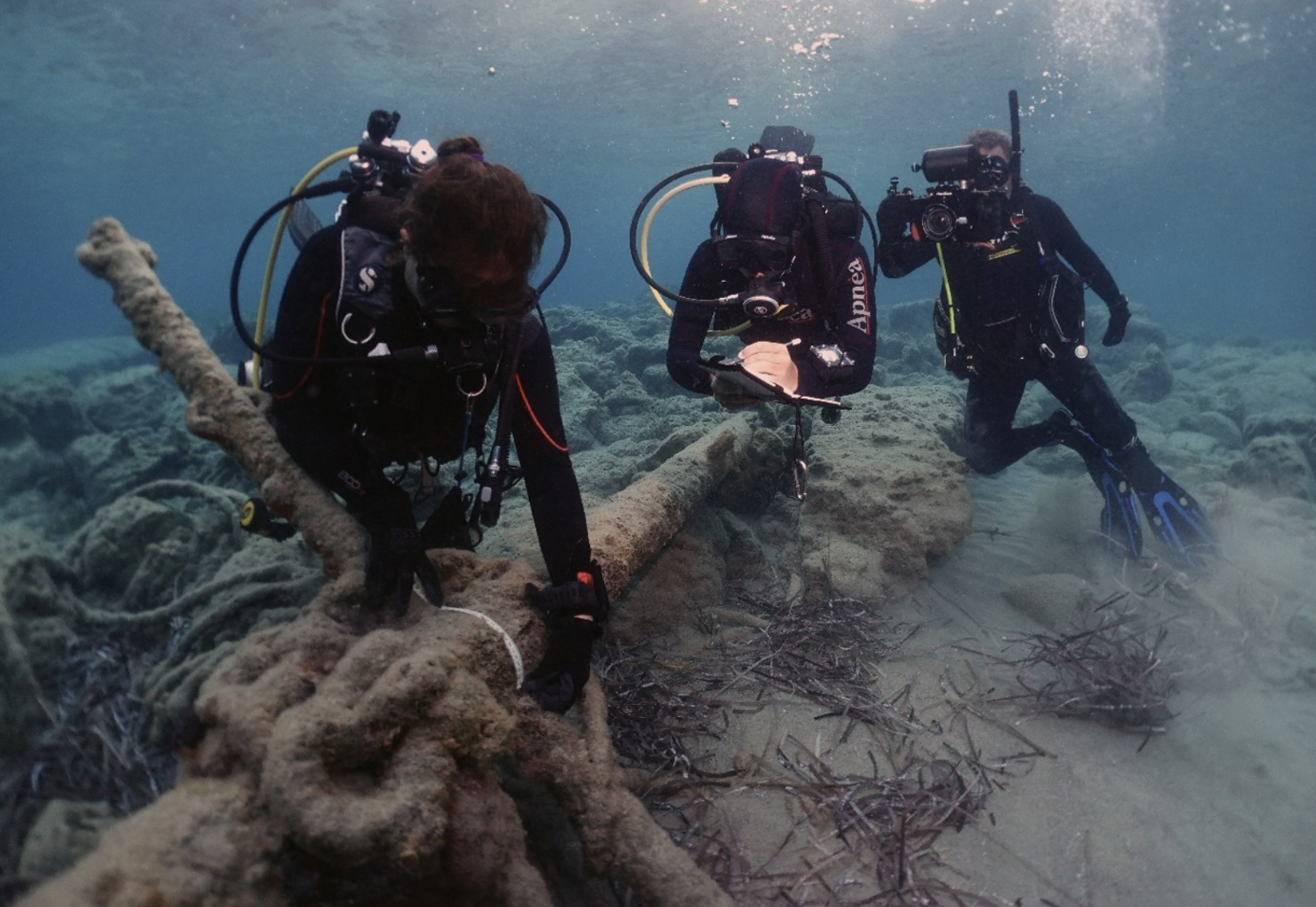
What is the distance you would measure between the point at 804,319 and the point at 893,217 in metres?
1.82

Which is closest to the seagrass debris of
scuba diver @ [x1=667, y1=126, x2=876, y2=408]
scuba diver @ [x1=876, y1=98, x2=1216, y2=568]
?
scuba diver @ [x1=667, y1=126, x2=876, y2=408]

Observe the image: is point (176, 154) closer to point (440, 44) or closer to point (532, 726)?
point (440, 44)

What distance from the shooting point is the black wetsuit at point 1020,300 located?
214 inches

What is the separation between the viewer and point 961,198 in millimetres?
5234

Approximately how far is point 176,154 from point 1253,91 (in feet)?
196

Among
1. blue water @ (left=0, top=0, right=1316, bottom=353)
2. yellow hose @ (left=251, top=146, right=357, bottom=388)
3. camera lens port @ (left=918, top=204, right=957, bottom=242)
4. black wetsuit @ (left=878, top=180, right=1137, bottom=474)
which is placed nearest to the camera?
yellow hose @ (left=251, top=146, right=357, bottom=388)

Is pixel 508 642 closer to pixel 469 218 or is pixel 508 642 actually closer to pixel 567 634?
pixel 567 634

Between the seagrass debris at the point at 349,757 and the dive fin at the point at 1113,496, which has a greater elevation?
the seagrass debris at the point at 349,757

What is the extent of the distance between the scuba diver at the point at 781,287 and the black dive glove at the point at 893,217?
1.22 metres

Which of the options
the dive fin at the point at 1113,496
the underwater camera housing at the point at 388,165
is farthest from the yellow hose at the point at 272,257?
the dive fin at the point at 1113,496

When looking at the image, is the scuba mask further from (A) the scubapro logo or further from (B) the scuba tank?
(A) the scubapro logo

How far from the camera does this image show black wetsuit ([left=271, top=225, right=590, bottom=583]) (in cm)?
240

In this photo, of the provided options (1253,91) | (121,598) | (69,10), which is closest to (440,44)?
(69,10)

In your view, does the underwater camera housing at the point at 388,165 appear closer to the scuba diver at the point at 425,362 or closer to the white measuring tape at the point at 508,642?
the scuba diver at the point at 425,362
